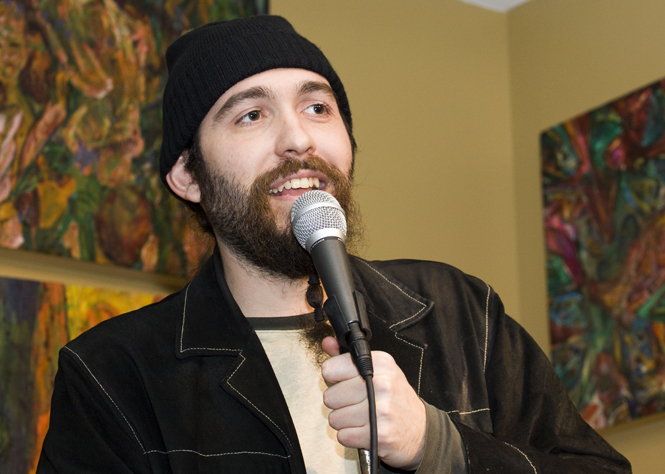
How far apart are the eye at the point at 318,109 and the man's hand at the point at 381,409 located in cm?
81

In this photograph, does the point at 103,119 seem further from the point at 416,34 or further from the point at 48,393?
the point at 416,34

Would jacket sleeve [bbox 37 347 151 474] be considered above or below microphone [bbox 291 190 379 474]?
below

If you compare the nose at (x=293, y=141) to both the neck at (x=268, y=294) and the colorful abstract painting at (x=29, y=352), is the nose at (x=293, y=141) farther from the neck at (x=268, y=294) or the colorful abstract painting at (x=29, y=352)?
the colorful abstract painting at (x=29, y=352)

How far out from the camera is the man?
171 cm

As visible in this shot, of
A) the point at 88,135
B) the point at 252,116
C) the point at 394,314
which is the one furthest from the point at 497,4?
the point at 394,314

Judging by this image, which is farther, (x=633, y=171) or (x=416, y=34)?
(x=416, y=34)

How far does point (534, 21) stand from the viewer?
4152mm

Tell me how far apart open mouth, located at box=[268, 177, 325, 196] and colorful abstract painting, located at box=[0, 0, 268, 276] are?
3.82 feet

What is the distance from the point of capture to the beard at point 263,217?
1.85m

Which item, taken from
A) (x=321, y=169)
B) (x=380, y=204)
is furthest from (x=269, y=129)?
(x=380, y=204)

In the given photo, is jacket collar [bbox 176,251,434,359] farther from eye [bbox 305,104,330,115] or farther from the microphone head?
the microphone head

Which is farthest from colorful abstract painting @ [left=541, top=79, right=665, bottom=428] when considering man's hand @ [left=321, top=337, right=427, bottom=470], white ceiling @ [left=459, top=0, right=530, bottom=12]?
man's hand @ [left=321, top=337, right=427, bottom=470]

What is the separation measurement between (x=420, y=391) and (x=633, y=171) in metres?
1.96

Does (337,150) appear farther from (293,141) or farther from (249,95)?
(249,95)
